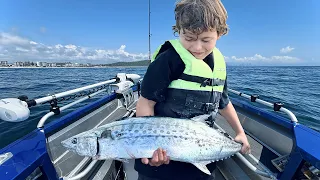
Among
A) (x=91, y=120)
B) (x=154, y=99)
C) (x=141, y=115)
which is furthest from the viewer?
(x=91, y=120)

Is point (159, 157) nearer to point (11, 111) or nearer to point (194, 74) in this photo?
point (194, 74)

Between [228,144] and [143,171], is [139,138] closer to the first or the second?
[143,171]

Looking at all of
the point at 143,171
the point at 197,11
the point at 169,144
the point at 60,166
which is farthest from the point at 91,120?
the point at 197,11

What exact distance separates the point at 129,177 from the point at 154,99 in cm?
200

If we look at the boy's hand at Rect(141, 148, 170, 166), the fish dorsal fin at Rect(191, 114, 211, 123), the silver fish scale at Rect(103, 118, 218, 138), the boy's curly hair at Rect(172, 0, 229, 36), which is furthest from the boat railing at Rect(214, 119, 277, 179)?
the boy's curly hair at Rect(172, 0, 229, 36)

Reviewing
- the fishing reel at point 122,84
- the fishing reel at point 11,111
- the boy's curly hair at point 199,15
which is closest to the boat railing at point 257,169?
the boy's curly hair at point 199,15

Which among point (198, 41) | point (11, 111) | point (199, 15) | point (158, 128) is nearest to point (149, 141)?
point (158, 128)

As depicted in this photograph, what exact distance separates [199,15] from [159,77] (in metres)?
0.58

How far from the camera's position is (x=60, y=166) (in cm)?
278

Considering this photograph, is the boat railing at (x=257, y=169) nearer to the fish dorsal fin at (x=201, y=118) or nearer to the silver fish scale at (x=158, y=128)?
the fish dorsal fin at (x=201, y=118)

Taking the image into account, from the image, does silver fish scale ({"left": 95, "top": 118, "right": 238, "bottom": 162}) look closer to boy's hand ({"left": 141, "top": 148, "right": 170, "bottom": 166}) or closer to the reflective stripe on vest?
boy's hand ({"left": 141, "top": 148, "right": 170, "bottom": 166})

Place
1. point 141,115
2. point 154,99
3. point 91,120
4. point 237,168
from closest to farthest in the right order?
point 154,99 → point 141,115 → point 237,168 → point 91,120

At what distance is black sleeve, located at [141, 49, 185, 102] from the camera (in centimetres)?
168

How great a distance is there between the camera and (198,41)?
5.57 ft
